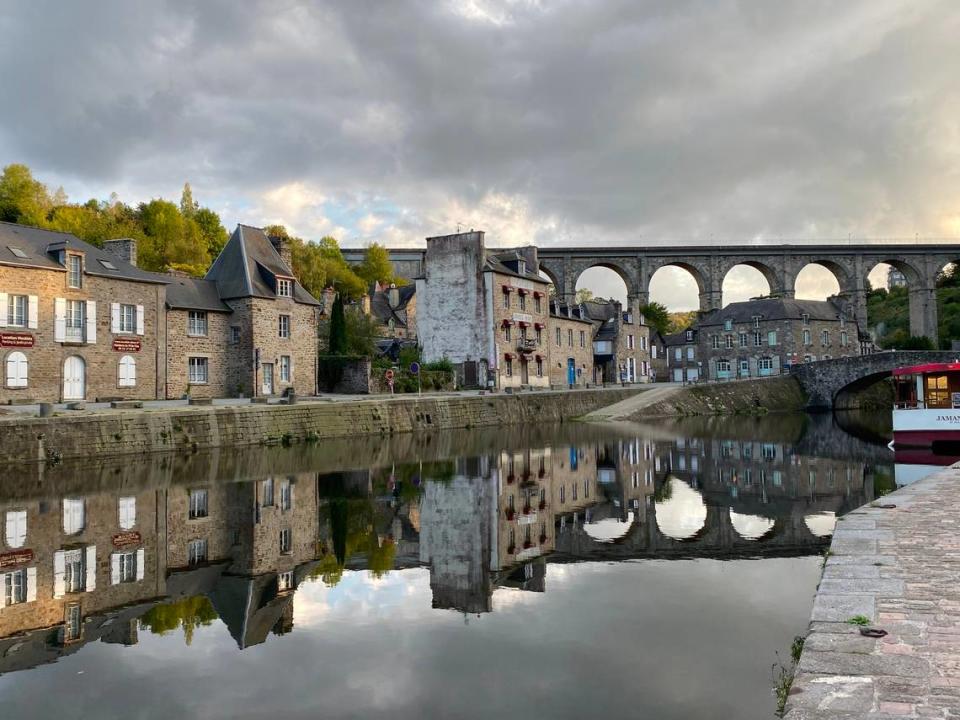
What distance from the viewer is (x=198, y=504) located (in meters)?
12.8

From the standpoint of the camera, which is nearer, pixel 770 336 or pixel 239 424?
pixel 239 424

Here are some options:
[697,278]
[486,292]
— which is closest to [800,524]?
[486,292]

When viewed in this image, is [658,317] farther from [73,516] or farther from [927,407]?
[73,516]

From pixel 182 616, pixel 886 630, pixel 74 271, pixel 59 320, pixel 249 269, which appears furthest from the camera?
pixel 249 269

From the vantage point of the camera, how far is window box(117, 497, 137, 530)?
11.1m

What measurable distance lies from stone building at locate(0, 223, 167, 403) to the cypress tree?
964cm

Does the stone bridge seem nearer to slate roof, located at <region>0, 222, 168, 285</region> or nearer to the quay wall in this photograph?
the quay wall

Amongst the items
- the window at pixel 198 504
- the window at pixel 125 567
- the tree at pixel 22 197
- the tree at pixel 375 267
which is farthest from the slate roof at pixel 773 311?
the window at pixel 125 567

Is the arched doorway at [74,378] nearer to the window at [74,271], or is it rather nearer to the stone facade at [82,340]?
the stone facade at [82,340]

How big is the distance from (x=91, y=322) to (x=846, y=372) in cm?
4356

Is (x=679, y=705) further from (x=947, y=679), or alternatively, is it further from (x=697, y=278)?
(x=697, y=278)

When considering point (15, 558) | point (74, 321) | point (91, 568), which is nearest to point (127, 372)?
point (74, 321)

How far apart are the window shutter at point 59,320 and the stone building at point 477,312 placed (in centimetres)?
2034

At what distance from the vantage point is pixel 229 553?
31.0 ft
